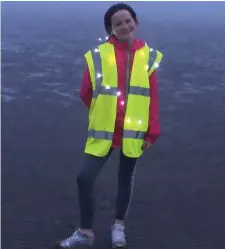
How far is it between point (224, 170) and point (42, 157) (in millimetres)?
1875

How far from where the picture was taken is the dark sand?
4863 millimetres

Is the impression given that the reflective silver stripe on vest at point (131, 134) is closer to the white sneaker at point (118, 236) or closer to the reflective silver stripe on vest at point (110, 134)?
the reflective silver stripe on vest at point (110, 134)

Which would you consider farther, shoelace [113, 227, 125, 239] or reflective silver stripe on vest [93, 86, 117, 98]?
shoelace [113, 227, 125, 239]

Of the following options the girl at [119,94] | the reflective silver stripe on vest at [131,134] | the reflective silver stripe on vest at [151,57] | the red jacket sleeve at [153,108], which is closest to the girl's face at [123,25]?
the girl at [119,94]

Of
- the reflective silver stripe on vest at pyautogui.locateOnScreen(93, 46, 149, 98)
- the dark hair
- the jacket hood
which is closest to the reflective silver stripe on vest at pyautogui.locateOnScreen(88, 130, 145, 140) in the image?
the reflective silver stripe on vest at pyautogui.locateOnScreen(93, 46, 149, 98)

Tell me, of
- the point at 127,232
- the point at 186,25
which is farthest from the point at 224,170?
the point at 186,25

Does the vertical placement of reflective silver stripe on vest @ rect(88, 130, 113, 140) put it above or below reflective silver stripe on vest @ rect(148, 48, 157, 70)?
below

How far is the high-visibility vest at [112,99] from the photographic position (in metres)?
4.20

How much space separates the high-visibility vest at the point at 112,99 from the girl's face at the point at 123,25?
0.10m

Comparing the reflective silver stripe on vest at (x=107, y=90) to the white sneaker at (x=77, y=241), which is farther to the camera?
the white sneaker at (x=77, y=241)

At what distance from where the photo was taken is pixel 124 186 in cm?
461

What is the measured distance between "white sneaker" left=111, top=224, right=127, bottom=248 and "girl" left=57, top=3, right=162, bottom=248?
0.39 m

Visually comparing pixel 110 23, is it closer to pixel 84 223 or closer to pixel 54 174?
pixel 84 223

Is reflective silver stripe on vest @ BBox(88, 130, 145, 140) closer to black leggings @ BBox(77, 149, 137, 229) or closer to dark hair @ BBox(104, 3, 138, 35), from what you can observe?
black leggings @ BBox(77, 149, 137, 229)
